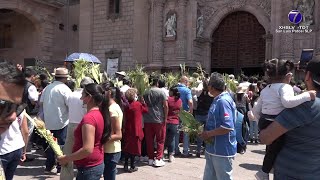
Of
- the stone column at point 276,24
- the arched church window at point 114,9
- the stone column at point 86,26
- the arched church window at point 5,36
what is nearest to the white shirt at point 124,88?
the stone column at point 276,24

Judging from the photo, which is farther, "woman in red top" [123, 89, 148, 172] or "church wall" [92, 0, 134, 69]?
"church wall" [92, 0, 134, 69]

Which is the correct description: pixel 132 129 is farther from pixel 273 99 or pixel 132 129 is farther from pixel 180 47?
pixel 180 47

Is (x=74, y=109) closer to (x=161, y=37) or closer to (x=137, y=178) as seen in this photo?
(x=137, y=178)

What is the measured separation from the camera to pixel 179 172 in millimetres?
7477

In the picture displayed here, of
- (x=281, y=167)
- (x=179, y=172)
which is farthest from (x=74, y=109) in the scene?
(x=281, y=167)

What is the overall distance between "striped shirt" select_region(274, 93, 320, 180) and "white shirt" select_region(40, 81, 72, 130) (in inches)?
192

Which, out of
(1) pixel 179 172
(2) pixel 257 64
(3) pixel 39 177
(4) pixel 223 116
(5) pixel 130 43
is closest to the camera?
(4) pixel 223 116

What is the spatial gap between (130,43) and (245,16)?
7379mm

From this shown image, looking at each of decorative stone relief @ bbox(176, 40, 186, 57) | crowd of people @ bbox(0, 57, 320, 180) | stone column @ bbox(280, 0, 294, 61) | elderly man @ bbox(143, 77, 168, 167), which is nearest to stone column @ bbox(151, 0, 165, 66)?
decorative stone relief @ bbox(176, 40, 186, 57)

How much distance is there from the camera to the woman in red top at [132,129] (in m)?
7.50

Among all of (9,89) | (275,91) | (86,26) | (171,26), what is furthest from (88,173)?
(86,26)

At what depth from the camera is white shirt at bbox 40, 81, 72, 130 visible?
683cm

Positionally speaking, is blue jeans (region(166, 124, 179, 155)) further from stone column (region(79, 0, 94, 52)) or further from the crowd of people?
stone column (region(79, 0, 94, 52))

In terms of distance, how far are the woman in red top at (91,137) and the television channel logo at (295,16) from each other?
582 inches
